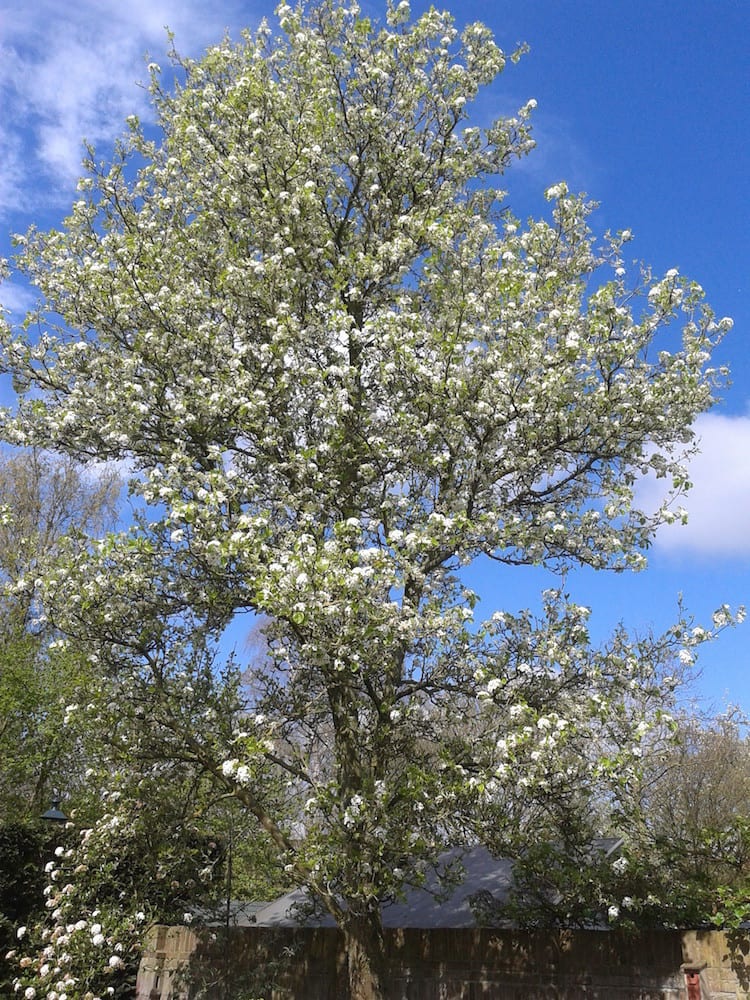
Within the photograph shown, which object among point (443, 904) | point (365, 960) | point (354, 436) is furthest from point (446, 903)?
point (354, 436)

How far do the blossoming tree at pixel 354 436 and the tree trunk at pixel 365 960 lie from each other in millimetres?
33

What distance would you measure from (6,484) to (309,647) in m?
17.7

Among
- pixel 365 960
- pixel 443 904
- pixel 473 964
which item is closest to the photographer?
pixel 365 960

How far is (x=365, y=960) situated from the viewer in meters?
7.95

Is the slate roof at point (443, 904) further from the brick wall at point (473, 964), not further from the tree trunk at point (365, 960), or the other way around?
the tree trunk at point (365, 960)

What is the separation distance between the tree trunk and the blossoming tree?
3 centimetres

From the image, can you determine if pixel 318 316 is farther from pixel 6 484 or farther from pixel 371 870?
pixel 6 484

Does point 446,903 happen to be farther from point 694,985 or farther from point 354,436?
point 354,436

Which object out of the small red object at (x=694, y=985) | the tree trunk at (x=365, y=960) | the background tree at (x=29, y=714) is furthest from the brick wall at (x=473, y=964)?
the background tree at (x=29, y=714)

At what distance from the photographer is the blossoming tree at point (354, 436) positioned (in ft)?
22.8

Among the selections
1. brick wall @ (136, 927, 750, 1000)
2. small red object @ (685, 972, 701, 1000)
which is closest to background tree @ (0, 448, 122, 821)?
brick wall @ (136, 927, 750, 1000)

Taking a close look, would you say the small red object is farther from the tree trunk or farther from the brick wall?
the tree trunk

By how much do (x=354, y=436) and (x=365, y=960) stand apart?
5.12m

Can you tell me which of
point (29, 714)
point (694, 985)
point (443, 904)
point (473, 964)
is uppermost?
point (29, 714)
